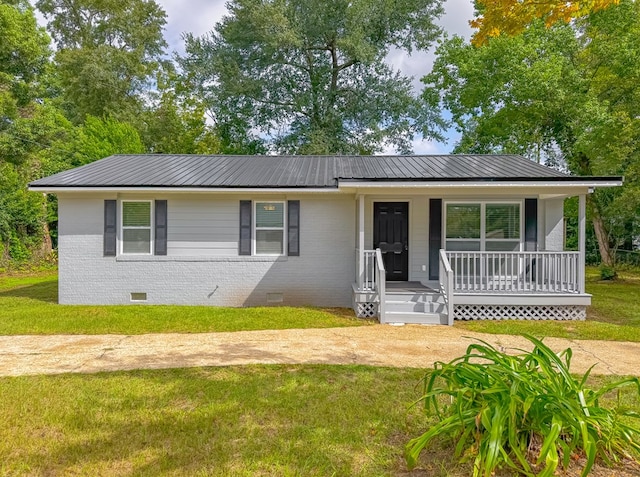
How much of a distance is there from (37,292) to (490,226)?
41.9 ft

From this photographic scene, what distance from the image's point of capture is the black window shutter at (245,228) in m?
9.45

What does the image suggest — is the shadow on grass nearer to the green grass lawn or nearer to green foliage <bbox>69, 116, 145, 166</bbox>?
the green grass lawn

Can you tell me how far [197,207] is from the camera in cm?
946

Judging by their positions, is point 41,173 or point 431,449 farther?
point 41,173

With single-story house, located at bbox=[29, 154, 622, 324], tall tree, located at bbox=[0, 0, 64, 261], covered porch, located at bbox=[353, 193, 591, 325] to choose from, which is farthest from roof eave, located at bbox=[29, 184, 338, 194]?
tall tree, located at bbox=[0, 0, 64, 261]

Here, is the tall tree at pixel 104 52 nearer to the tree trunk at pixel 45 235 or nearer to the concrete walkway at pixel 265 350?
the tree trunk at pixel 45 235

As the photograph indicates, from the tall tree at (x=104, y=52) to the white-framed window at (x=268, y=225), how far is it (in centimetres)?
1903

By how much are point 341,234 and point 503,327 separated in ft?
13.6

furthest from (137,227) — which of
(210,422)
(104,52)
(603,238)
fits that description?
(104,52)

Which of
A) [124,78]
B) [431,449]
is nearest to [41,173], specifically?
[124,78]

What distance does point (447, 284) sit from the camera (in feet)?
25.7

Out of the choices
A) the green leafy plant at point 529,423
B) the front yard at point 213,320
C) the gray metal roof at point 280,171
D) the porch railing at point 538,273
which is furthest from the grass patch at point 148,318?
the green leafy plant at point 529,423

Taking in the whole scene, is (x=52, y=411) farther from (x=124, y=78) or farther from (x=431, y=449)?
(x=124, y=78)

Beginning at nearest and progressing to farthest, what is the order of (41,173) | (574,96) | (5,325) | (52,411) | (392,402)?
(52,411)
(392,402)
(5,325)
(574,96)
(41,173)
